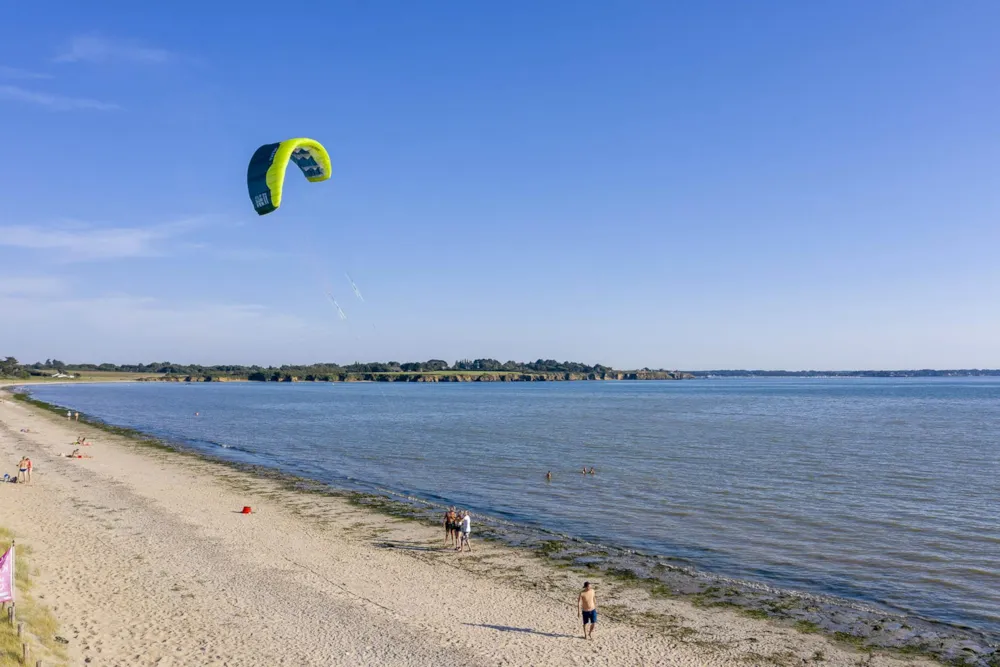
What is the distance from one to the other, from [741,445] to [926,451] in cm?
1220

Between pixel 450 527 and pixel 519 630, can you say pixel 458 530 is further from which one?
pixel 519 630

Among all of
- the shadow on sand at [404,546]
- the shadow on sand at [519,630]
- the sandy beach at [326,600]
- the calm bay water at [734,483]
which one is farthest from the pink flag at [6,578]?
the calm bay water at [734,483]

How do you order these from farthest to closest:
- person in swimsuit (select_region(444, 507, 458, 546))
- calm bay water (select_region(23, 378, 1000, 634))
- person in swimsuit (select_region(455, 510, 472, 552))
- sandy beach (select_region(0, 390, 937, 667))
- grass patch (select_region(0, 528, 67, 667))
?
person in swimsuit (select_region(444, 507, 458, 546)) → person in swimsuit (select_region(455, 510, 472, 552)) → calm bay water (select_region(23, 378, 1000, 634)) → sandy beach (select_region(0, 390, 937, 667)) → grass patch (select_region(0, 528, 67, 667))

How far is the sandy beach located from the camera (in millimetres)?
14758

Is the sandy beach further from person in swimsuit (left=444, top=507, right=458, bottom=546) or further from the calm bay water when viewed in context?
the calm bay water

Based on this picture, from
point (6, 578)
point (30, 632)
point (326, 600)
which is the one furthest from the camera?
point (326, 600)

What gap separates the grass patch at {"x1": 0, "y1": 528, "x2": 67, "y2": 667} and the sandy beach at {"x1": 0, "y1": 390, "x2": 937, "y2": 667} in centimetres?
36

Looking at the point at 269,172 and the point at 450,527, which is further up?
the point at 269,172

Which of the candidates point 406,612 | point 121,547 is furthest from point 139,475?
point 406,612

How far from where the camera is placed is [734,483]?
118 feet

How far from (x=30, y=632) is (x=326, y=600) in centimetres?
637

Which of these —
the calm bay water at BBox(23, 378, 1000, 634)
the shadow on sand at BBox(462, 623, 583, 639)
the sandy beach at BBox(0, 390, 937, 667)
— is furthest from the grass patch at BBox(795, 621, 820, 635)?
the shadow on sand at BBox(462, 623, 583, 639)

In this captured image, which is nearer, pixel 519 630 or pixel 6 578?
pixel 6 578

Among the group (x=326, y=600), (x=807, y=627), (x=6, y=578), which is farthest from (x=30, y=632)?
(x=807, y=627)
